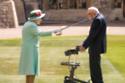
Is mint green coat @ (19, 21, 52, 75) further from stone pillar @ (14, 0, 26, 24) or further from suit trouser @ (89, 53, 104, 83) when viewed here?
stone pillar @ (14, 0, 26, 24)

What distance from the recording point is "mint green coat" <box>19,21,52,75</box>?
9.98m

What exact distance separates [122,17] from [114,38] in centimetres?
1690

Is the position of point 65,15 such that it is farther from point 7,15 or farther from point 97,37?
point 97,37

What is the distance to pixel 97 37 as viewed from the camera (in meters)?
10.4

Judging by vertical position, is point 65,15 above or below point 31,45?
below

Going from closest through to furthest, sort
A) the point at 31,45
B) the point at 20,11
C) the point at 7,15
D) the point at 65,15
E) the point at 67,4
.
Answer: the point at 31,45 < the point at 7,15 < the point at 20,11 < the point at 65,15 < the point at 67,4

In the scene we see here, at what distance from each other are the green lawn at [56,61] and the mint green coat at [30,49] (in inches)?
111

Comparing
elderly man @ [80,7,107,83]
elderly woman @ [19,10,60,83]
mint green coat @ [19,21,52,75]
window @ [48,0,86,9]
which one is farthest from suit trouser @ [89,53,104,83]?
window @ [48,0,86,9]

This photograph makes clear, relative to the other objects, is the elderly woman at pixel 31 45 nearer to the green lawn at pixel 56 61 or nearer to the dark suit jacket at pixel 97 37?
the dark suit jacket at pixel 97 37

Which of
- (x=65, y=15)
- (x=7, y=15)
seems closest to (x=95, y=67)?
(x=7, y=15)

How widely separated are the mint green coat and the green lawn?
111 inches

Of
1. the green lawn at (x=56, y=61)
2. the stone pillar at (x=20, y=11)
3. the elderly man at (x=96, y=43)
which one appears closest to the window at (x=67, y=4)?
the stone pillar at (x=20, y=11)

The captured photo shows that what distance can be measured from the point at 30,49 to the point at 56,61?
22.5ft

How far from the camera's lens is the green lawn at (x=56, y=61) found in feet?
44.3
